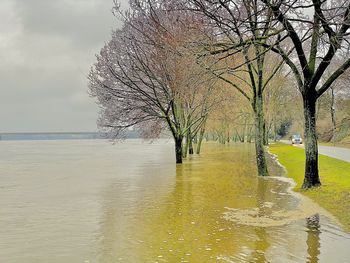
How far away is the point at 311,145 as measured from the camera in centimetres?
1616

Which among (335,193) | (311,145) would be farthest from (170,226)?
(311,145)

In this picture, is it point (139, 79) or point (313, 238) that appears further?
point (139, 79)

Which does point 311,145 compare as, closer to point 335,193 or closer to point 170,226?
point 335,193

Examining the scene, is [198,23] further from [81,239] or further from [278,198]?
[81,239]

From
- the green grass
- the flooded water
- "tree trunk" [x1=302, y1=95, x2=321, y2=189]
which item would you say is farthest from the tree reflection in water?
"tree trunk" [x1=302, y1=95, x2=321, y2=189]

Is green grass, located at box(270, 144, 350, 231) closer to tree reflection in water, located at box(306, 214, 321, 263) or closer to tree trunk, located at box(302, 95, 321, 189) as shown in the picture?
tree trunk, located at box(302, 95, 321, 189)

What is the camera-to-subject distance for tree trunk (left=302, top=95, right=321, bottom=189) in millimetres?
16062

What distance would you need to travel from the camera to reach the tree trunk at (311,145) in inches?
632

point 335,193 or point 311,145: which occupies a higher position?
point 311,145

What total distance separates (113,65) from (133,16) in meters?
5.41

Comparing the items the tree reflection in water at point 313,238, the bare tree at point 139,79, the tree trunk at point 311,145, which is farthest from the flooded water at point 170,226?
the bare tree at point 139,79

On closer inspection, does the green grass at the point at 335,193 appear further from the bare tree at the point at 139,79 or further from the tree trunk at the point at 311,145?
the bare tree at the point at 139,79

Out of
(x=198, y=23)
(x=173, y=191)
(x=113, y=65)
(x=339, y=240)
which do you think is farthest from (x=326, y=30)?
(x=113, y=65)

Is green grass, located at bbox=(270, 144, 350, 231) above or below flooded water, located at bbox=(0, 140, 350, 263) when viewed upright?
above
